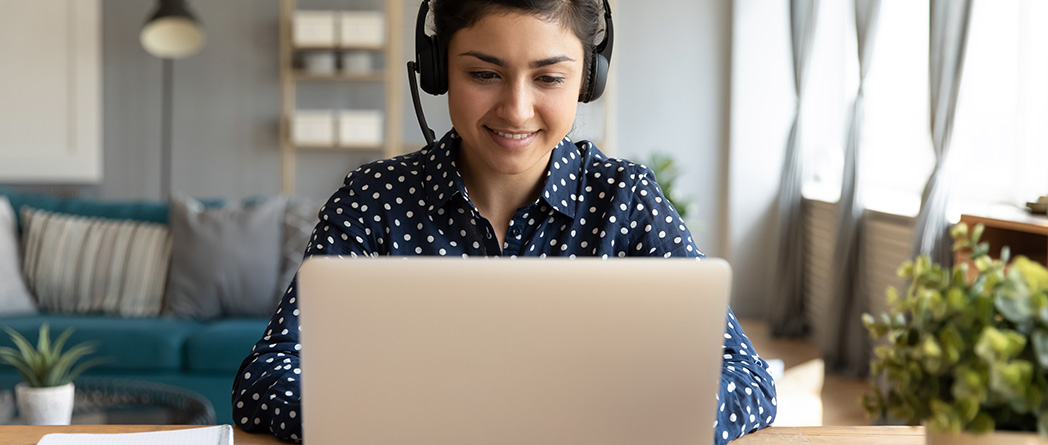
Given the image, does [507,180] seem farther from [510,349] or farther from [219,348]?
[219,348]

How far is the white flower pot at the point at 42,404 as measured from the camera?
207 cm

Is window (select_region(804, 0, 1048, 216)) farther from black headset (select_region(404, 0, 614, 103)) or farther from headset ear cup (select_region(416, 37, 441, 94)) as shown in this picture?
headset ear cup (select_region(416, 37, 441, 94))

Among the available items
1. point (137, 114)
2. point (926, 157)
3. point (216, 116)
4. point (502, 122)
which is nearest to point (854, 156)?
point (926, 157)

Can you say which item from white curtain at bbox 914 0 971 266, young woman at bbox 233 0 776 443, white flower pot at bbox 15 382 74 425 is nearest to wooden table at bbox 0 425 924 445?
young woman at bbox 233 0 776 443

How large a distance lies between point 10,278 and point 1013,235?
3394mm

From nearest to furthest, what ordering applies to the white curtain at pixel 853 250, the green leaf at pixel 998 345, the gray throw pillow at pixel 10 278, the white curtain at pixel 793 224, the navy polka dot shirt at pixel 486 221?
1. the green leaf at pixel 998 345
2. the navy polka dot shirt at pixel 486 221
3. the gray throw pillow at pixel 10 278
4. the white curtain at pixel 853 250
5. the white curtain at pixel 793 224

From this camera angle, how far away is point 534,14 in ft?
3.84

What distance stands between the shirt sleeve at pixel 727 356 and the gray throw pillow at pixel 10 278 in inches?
110

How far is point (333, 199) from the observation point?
1273mm

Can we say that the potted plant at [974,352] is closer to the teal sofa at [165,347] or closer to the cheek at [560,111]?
the cheek at [560,111]

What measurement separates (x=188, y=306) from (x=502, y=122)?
2454mm

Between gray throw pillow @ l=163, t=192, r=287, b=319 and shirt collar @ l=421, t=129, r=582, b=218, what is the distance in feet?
6.92

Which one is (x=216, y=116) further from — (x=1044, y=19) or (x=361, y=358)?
(x=361, y=358)

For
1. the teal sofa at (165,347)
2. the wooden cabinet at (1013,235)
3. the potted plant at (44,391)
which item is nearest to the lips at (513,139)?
the potted plant at (44,391)
